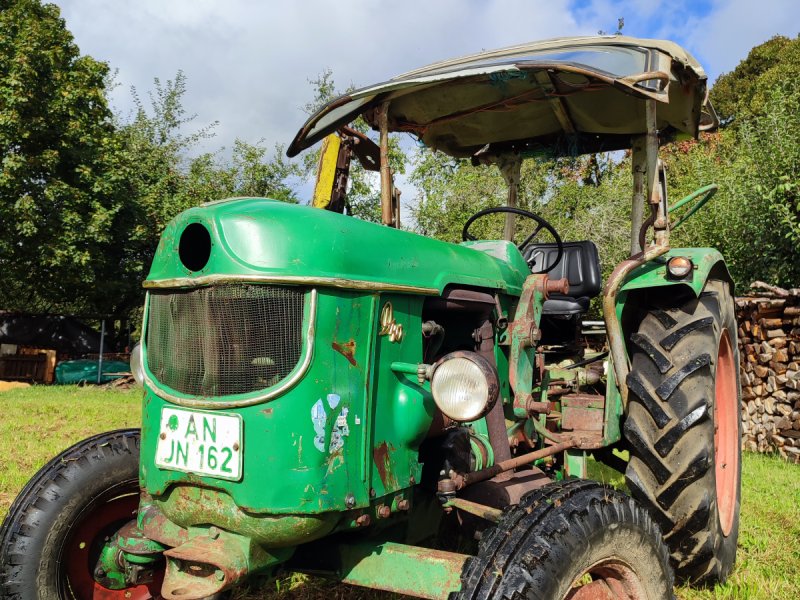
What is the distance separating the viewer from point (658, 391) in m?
2.89

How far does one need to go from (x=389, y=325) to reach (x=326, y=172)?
1575 millimetres

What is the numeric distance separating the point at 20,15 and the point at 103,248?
16.6 feet

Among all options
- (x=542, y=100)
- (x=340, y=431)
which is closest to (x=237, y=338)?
(x=340, y=431)

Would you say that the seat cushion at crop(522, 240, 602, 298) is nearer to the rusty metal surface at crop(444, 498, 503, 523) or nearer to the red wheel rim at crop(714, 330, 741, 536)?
the red wheel rim at crop(714, 330, 741, 536)

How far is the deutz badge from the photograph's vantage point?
2.21 meters

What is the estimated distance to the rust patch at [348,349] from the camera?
80.3 inches

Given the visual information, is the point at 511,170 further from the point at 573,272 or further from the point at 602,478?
the point at 602,478

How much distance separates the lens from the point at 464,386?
2082 mm

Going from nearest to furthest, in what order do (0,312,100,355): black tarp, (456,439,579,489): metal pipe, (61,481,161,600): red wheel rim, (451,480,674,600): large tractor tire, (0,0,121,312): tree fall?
(451,480,674,600): large tractor tire, (456,439,579,489): metal pipe, (61,481,161,600): red wheel rim, (0,0,121,312): tree, (0,312,100,355): black tarp

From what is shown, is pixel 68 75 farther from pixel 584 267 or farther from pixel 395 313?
pixel 395 313

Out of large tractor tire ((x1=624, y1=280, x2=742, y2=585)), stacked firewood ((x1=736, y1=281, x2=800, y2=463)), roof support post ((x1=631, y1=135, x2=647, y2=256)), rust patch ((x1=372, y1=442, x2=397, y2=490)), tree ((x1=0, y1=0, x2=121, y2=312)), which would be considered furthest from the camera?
tree ((x1=0, y1=0, x2=121, y2=312))

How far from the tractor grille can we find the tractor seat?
2.74m

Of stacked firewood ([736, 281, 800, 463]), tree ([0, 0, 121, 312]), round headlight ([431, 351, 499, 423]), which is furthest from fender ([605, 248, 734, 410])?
tree ([0, 0, 121, 312])

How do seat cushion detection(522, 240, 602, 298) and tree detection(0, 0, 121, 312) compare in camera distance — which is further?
tree detection(0, 0, 121, 312)
